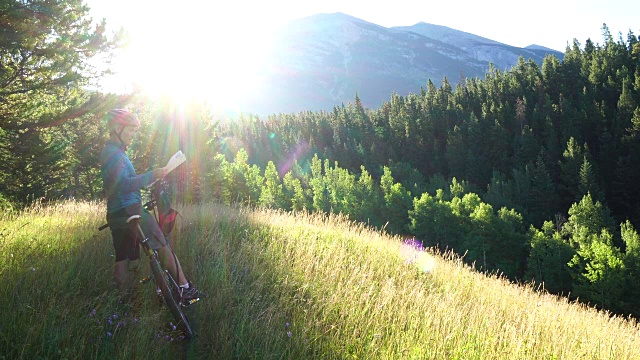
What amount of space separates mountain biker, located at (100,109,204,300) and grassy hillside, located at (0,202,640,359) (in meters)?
0.43

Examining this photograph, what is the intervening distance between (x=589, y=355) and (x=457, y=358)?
177 centimetres

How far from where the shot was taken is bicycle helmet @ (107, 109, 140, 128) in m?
4.14

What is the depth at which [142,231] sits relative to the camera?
409 cm

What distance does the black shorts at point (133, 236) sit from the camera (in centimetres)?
412

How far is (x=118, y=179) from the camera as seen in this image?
4008mm

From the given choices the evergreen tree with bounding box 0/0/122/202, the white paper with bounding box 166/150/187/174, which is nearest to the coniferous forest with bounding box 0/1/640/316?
the evergreen tree with bounding box 0/0/122/202

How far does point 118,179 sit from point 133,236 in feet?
2.45

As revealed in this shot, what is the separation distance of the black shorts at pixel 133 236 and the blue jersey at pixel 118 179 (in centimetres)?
11

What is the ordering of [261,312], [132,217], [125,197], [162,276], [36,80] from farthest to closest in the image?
1. [36,80]
2. [261,312]
3. [125,197]
4. [162,276]
5. [132,217]

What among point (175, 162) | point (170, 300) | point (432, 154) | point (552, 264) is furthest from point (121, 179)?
point (432, 154)

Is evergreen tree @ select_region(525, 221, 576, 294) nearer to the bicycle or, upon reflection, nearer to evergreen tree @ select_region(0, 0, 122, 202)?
evergreen tree @ select_region(0, 0, 122, 202)

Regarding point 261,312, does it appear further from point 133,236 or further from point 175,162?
point 175,162

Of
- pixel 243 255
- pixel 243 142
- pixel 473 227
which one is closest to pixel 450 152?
pixel 473 227

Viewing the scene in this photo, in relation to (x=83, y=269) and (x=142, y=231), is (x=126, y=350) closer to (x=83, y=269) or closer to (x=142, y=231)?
(x=142, y=231)
